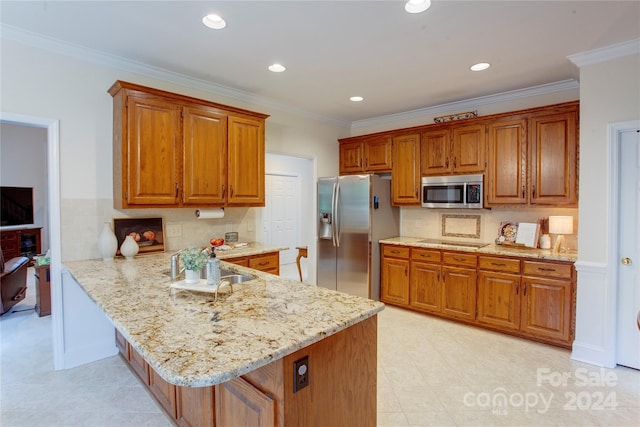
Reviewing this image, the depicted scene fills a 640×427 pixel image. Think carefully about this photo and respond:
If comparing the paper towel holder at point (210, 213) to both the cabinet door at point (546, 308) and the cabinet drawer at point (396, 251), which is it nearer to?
the cabinet drawer at point (396, 251)

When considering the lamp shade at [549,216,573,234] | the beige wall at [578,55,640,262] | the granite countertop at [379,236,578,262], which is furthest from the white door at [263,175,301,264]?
the beige wall at [578,55,640,262]

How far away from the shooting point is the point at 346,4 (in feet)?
7.11

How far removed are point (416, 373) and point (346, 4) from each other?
2838mm

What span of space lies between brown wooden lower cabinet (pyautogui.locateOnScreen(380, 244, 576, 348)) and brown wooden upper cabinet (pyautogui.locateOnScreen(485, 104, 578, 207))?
2.27ft

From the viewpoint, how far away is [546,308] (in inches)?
125

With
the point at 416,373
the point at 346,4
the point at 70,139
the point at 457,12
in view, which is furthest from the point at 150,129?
the point at 416,373

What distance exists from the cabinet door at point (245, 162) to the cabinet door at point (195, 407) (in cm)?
199

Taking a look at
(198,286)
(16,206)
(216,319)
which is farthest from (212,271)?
(16,206)

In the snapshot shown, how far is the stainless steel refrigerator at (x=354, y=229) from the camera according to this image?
14.4 ft

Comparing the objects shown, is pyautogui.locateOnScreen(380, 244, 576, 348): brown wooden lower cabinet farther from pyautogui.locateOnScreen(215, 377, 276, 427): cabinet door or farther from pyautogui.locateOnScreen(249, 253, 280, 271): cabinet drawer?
pyautogui.locateOnScreen(215, 377, 276, 427): cabinet door

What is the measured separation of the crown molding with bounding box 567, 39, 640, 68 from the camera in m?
2.65

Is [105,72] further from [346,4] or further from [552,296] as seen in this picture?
[552,296]

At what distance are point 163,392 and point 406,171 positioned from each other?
3587mm

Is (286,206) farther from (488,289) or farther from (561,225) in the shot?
(561,225)
